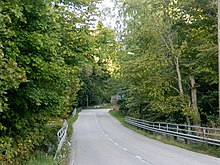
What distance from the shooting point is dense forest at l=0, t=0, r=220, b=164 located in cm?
910

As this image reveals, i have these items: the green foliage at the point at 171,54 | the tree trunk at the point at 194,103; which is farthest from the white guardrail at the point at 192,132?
the green foliage at the point at 171,54

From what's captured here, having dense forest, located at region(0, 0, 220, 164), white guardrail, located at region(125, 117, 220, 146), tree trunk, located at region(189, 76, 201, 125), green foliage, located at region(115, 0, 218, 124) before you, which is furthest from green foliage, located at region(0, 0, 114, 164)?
green foliage, located at region(115, 0, 218, 124)

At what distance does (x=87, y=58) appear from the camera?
16.2 m

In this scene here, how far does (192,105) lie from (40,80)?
1324 cm

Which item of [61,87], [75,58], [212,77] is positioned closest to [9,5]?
[61,87]

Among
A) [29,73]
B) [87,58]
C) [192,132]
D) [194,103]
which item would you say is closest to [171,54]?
[194,103]

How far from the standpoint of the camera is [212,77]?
1981 centimetres

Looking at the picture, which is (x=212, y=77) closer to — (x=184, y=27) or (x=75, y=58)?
(x=184, y=27)

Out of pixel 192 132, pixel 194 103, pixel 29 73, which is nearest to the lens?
pixel 29 73

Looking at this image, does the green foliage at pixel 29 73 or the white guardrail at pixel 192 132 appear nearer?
the green foliage at pixel 29 73

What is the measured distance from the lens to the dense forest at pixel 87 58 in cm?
910

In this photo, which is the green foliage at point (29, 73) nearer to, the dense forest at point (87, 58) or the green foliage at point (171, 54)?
the dense forest at point (87, 58)

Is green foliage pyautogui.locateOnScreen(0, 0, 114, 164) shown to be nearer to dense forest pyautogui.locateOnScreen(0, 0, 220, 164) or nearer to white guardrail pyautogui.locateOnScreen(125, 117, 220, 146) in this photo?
dense forest pyautogui.locateOnScreen(0, 0, 220, 164)

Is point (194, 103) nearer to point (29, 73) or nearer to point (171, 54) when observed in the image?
point (171, 54)
